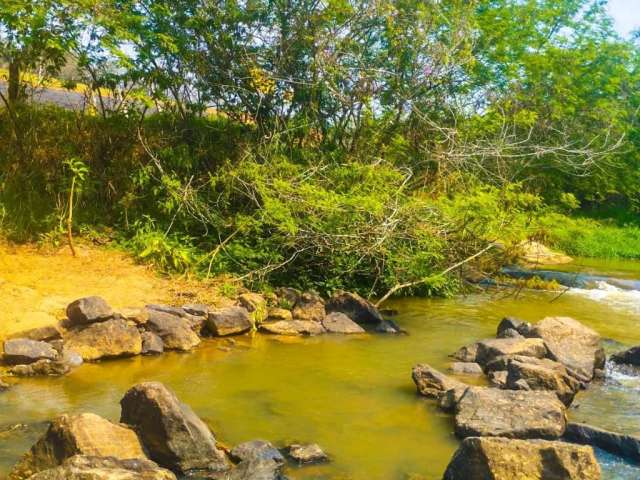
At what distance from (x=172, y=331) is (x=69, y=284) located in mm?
1859

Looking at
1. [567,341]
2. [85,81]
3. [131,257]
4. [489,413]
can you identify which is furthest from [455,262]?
[85,81]

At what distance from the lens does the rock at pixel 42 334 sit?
779 cm

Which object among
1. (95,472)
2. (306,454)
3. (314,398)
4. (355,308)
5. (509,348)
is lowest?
(314,398)

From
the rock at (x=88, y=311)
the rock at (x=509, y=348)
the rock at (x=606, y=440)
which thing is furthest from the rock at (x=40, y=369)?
the rock at (x=606, y=440)

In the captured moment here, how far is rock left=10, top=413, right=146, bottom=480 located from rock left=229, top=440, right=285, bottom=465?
676mm

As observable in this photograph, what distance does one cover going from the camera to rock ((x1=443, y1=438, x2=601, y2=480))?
4.74 m

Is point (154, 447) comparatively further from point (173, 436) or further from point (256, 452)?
point (256, 452)

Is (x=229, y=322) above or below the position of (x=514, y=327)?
below

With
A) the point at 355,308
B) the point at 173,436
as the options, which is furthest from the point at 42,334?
the point at 355,308

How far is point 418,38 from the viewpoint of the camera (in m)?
12.5

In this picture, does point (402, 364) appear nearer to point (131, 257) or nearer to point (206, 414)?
point (206, 414)

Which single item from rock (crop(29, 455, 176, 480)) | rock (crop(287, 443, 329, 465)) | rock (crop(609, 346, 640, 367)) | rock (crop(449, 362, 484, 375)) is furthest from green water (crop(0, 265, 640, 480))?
rock (crop(609, 346, 640, 367))

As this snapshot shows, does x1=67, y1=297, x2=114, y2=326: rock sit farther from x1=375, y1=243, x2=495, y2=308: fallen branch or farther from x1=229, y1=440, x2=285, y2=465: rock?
x1=375, y1=243, x2=495, y2=308: fallen branch

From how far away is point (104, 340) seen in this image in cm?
797
